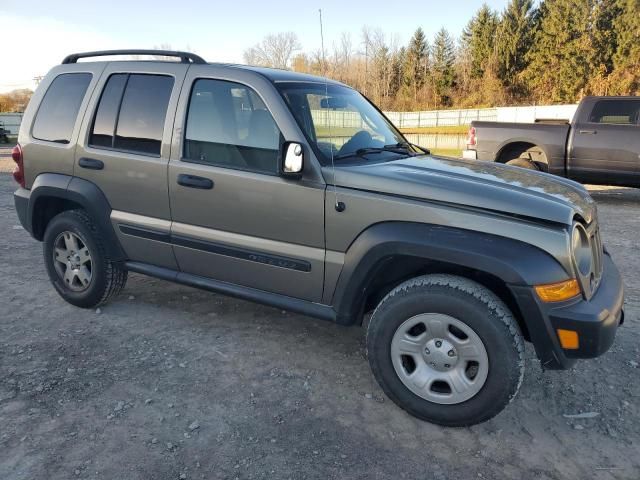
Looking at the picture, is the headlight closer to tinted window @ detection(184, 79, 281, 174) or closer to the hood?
the hood

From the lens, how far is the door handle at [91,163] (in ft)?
12.7

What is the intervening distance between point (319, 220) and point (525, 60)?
55.1 m

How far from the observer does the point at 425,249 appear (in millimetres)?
2732

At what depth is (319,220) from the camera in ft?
10.0

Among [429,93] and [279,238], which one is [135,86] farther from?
[429,93]

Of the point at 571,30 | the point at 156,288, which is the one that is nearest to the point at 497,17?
the point at 571,30

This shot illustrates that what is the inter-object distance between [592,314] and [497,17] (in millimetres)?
61292

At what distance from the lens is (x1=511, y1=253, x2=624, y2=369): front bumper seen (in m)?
2.50

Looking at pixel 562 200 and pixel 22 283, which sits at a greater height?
pixel 562 200

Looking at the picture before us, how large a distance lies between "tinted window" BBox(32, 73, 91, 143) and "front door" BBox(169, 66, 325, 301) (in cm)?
113

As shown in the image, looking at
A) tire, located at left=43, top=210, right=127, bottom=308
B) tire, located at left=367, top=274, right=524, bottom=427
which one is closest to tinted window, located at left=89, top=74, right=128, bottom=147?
tire, located at left=43, top=210, right=127, bottom=308

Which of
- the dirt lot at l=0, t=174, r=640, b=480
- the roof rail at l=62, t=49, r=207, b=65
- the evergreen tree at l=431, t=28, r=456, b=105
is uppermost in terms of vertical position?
the evergreen tree at l=431, t=28, r=456, b=105

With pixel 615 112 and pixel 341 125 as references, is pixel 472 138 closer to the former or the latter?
pixel 615 112

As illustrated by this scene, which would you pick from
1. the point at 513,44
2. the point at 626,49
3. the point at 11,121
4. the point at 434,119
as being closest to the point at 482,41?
the point at 513,44
